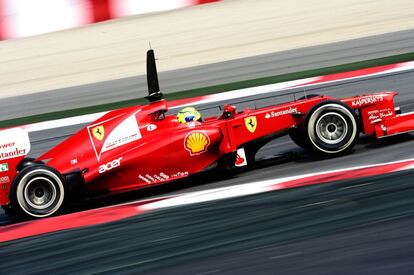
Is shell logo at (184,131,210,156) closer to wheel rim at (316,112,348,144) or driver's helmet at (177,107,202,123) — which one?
driver's helmet at (177,107,202,123)

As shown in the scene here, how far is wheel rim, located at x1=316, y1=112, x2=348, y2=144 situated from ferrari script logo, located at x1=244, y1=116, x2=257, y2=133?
0.62m

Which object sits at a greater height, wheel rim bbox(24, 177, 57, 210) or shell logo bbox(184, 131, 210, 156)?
shell logo bbox(184, 131, 210, 156)

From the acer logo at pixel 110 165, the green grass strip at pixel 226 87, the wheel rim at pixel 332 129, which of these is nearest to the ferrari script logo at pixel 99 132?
the acer logo at pixel 110 165

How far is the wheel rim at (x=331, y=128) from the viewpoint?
7543 millimetres

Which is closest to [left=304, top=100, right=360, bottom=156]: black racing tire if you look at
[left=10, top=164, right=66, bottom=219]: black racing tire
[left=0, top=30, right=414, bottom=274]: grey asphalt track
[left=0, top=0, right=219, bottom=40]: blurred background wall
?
[left=0, top=30, right=414, bottom=274]: grey asphalt track

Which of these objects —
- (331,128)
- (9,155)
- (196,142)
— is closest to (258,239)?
(196,142)

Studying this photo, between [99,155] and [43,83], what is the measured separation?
7276mm

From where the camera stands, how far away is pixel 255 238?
5.78 m

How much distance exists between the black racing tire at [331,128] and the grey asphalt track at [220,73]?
4989 mm

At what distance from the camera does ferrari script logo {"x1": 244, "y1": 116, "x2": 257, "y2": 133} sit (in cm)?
757

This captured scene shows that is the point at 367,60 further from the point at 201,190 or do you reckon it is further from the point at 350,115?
the point at 201,190

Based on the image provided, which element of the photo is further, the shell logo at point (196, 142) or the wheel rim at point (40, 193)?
the shell logo at point (196, 142)

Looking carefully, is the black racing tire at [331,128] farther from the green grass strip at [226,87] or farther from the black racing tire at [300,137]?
the green grass strip at [226,87]

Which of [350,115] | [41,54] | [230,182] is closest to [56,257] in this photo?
[230,182]
